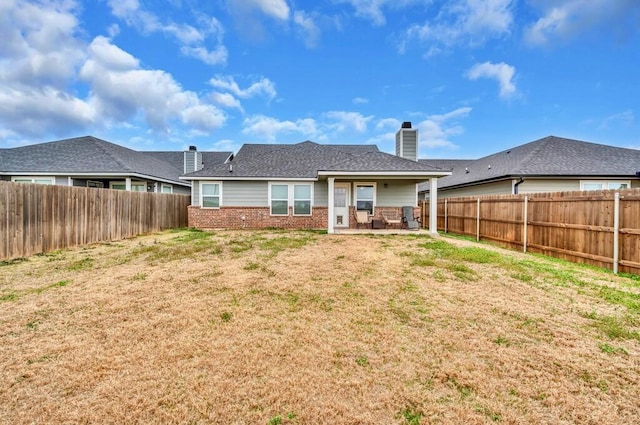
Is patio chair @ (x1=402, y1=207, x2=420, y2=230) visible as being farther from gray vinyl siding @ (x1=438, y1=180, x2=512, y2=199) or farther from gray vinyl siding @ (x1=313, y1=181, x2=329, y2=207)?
gray vinyl siding @ (x1=438, y1=180, x2=512, y2=199)

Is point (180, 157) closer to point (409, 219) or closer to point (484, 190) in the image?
point (409, 219)

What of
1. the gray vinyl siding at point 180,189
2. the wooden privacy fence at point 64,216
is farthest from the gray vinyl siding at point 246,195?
the gray vinyl siding at point 180,189

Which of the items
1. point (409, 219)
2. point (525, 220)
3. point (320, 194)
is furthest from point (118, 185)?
point (525, 220)

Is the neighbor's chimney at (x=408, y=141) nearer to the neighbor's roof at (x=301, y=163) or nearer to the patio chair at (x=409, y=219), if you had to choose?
the neighbor's roof at (x=301, y=163)

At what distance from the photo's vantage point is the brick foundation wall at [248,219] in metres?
15.2

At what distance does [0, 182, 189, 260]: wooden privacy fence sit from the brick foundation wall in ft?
Result: 7.50

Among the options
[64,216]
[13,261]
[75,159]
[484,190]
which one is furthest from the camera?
[484,190]

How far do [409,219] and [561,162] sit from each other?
816cm

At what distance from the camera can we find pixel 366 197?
1519cm

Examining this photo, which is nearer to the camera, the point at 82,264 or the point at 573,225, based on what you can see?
the point at 82,264

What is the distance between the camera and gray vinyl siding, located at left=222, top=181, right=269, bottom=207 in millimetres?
15344

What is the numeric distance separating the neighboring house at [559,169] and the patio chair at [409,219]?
4702mm

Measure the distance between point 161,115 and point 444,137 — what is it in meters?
25.6

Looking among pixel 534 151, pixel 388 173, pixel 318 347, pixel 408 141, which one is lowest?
pixel 318 347
